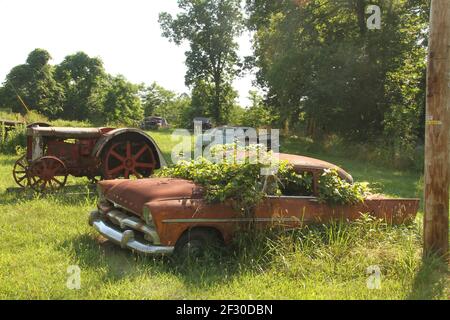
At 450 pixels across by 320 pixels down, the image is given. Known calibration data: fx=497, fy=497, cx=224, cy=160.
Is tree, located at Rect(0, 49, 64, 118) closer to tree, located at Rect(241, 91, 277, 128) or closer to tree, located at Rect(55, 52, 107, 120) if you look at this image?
tree, located at Rect(55, 52, 107, 120)

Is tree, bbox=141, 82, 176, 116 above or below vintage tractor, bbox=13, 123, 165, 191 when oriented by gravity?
above

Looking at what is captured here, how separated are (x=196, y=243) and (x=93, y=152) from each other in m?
5.49

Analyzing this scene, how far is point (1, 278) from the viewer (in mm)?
5449

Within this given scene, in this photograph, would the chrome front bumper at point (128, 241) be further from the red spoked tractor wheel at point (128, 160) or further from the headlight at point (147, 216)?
the red spoked tractor wheel at point (128, 160)

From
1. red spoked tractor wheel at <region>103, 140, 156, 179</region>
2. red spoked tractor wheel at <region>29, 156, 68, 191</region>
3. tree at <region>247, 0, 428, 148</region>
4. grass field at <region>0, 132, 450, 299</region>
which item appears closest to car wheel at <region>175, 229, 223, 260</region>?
grass field at <region>0, 132, 450, 299</region>

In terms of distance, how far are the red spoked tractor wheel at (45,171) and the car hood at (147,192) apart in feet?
12.5

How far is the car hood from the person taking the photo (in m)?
Answer: 6.42

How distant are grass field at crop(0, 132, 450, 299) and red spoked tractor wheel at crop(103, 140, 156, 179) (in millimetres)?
3087

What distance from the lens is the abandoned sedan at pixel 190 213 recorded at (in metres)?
6.07

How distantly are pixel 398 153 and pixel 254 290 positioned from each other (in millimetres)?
18171

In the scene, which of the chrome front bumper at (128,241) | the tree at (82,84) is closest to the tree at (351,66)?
the chrome front bumper at (128,241)

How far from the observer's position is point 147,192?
6.56 meters
